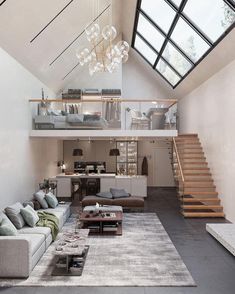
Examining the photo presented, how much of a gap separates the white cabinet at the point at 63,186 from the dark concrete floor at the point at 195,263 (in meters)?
4.20

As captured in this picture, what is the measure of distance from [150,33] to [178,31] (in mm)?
1967

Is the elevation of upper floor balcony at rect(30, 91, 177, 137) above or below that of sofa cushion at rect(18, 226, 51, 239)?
above

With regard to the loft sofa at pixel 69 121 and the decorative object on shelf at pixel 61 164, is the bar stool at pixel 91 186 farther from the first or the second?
the loft sofa at pixel 69 121

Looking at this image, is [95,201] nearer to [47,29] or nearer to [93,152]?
[47,29]

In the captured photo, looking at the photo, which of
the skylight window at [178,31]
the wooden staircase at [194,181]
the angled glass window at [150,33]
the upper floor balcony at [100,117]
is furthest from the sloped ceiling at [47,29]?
the wooden staircase at [194,181]

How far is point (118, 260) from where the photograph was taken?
5742mm

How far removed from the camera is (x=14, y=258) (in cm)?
499

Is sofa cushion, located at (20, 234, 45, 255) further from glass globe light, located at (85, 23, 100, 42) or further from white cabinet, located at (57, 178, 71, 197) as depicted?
white cabinet, located at (57, 178, 71, 197)

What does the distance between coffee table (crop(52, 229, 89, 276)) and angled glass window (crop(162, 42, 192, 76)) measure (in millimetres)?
8040

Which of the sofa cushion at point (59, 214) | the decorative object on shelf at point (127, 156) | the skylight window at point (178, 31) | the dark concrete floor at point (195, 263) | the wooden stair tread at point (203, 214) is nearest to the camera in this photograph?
the dark concrete floor at point (195, 263)

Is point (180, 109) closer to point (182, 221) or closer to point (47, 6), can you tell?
point (182, 221)

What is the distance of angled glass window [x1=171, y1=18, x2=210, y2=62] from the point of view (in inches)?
377

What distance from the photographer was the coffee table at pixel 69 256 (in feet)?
16.7

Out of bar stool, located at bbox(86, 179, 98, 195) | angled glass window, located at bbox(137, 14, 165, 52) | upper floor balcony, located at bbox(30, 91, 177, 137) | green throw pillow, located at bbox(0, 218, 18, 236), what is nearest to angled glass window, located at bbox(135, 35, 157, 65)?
angled glass window, located at bbox(137, 14, 165, 52)
